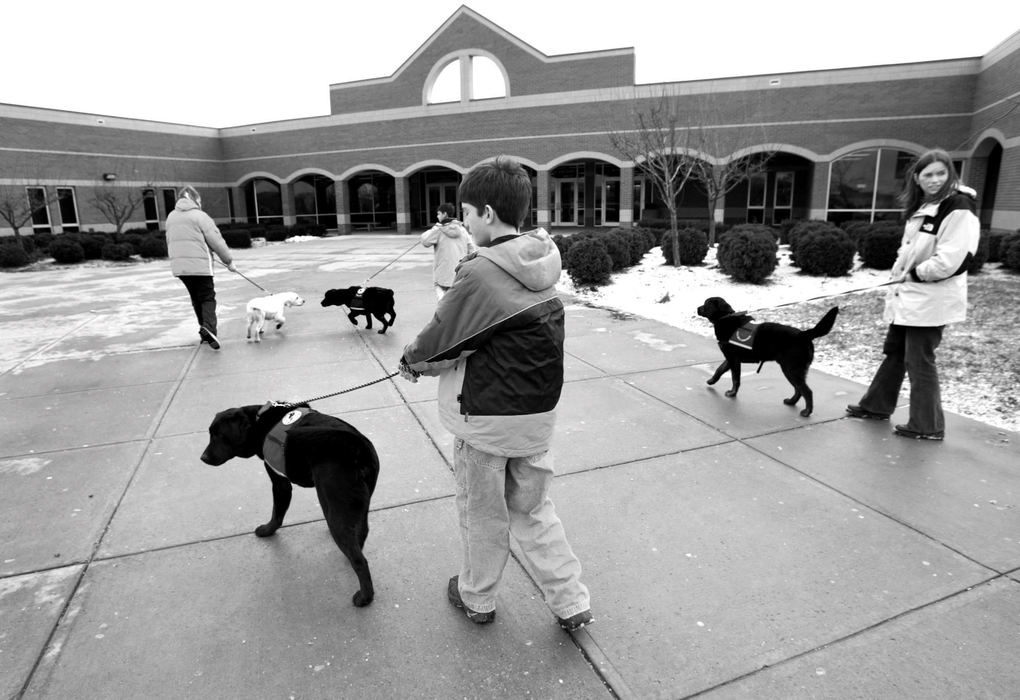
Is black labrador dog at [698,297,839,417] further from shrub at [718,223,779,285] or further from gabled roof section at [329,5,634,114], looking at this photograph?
gabled roof section at [329,5,634,114]

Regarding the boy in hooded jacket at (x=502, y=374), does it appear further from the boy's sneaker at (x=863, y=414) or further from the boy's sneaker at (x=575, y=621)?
the boy's sneaker at (x=863, y=414)

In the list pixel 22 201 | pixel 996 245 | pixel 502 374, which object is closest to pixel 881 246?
pixel 996 245

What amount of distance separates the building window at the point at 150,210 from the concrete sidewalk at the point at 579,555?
111 feet

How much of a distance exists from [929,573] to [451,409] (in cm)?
231

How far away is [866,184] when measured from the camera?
2644cm

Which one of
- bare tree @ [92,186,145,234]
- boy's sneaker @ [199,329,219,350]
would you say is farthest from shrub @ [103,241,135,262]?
boy's sneaker @ [199,329,219,350]

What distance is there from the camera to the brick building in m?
24.4

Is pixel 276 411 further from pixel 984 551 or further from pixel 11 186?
pixel 11 186

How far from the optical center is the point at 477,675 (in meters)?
2.27

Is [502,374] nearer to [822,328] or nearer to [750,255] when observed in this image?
[822,328]

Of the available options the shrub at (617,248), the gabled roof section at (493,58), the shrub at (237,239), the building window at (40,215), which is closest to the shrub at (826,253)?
the shrub at (617,248)

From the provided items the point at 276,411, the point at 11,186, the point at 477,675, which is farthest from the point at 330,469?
the point at 11,186

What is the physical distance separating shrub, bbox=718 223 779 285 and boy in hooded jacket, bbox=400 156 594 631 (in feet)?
30.8

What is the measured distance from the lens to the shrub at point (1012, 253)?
34.6 ft
